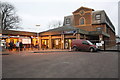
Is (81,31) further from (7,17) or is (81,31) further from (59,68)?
(7,17)

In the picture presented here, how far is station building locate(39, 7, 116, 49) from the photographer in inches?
917

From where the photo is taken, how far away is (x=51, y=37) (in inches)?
1024

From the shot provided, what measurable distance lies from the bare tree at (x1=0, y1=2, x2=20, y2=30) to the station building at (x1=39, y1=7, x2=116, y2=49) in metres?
12.1

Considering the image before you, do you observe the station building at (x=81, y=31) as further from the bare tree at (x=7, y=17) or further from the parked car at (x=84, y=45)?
the bare tree at (x=7, y=17)

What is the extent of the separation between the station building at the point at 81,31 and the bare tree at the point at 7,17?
39.8ft

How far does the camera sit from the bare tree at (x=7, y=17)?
3136 centimetres

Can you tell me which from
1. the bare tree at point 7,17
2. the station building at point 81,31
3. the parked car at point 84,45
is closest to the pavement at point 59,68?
the parked car at point 84,45

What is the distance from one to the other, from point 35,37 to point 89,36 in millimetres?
14589

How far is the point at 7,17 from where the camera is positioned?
32.7 m

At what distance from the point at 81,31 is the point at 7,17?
79.7ft

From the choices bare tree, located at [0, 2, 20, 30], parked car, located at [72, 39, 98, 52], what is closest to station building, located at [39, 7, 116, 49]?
parked car, located at [72, 39, 98, 52]

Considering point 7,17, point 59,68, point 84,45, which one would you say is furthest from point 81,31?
point 7,17

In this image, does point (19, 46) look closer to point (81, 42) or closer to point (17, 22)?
point (81, 42)

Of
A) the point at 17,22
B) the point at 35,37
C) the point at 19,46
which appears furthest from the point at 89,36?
the point at 17,22
